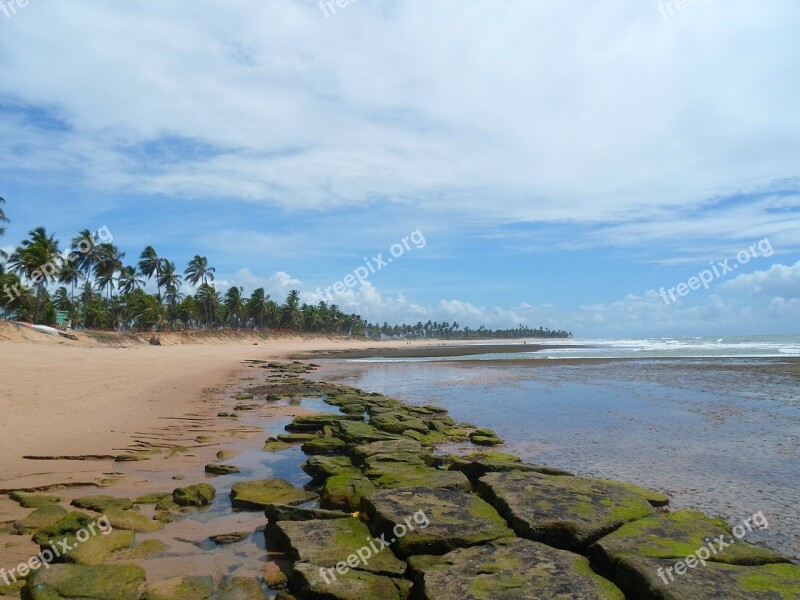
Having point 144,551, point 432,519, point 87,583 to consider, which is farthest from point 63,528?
point 432,519

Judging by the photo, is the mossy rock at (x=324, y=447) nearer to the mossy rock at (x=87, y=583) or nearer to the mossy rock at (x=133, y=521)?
the mossy rock at (x=133, y=521)

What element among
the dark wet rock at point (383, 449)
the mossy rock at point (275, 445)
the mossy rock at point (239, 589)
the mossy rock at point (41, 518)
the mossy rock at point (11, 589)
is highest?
the dark wet rock at point (383, 449)

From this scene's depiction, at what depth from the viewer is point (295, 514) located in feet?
25.3

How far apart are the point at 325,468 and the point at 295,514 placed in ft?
9.22

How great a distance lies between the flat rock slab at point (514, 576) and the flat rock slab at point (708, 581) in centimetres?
28

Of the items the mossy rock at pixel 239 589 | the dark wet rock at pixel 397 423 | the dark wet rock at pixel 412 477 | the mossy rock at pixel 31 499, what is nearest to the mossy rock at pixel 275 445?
the dark wet rock at pixel 397 423

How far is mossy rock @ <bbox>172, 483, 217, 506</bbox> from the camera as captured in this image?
28.5 feet

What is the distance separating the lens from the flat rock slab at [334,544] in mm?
6285

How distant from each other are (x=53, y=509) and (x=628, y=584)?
8.10 m

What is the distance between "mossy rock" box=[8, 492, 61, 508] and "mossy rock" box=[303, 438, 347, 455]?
5.91 metres

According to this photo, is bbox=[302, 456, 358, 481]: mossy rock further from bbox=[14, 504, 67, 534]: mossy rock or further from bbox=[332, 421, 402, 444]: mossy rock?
bbox=[14, 504, 67, 534]: mossy rock

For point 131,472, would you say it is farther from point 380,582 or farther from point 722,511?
point 722,511

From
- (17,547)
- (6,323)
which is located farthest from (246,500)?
(6,323)

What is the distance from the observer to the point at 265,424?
17.1 m
